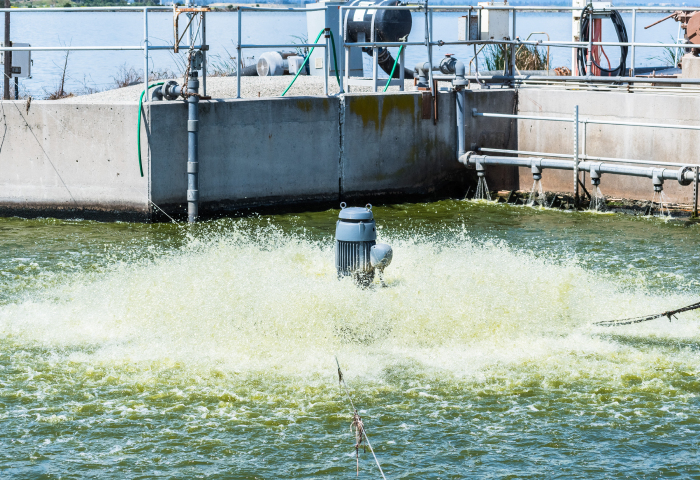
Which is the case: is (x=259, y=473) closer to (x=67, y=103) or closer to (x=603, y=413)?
(x=603, y=413)

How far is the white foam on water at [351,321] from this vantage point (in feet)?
27.6

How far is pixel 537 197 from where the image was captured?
16938mm

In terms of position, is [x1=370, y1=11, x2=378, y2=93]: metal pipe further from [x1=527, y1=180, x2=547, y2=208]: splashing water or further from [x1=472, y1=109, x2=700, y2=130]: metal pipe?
[x1=527, y1=180, x2=547, y2=208]: splashing water

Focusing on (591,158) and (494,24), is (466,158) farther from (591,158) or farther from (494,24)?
(494,24)

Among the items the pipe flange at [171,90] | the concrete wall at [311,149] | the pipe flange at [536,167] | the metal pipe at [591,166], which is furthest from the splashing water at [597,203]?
the pipe flange at [171,90]

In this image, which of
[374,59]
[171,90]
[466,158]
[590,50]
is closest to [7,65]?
[171,90]

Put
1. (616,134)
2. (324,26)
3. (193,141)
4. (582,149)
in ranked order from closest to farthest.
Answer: (193,141) < (616,134) < (582,149) < (324,26)

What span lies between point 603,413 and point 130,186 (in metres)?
9.28

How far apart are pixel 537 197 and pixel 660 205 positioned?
2128 millimetres

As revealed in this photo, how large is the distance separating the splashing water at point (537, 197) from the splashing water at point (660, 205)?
178 centimetres

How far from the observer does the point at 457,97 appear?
1722 cm

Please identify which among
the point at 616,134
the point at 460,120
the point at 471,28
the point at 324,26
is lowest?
the point at 616,134

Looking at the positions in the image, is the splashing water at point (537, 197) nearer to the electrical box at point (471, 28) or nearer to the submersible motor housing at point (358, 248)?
the electrical box at point (471, 28)

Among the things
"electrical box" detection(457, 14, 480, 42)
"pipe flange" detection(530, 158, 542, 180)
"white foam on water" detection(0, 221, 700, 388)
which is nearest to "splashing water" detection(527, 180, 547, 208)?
"pipe flange" detection(530, 158, 542, 180)
